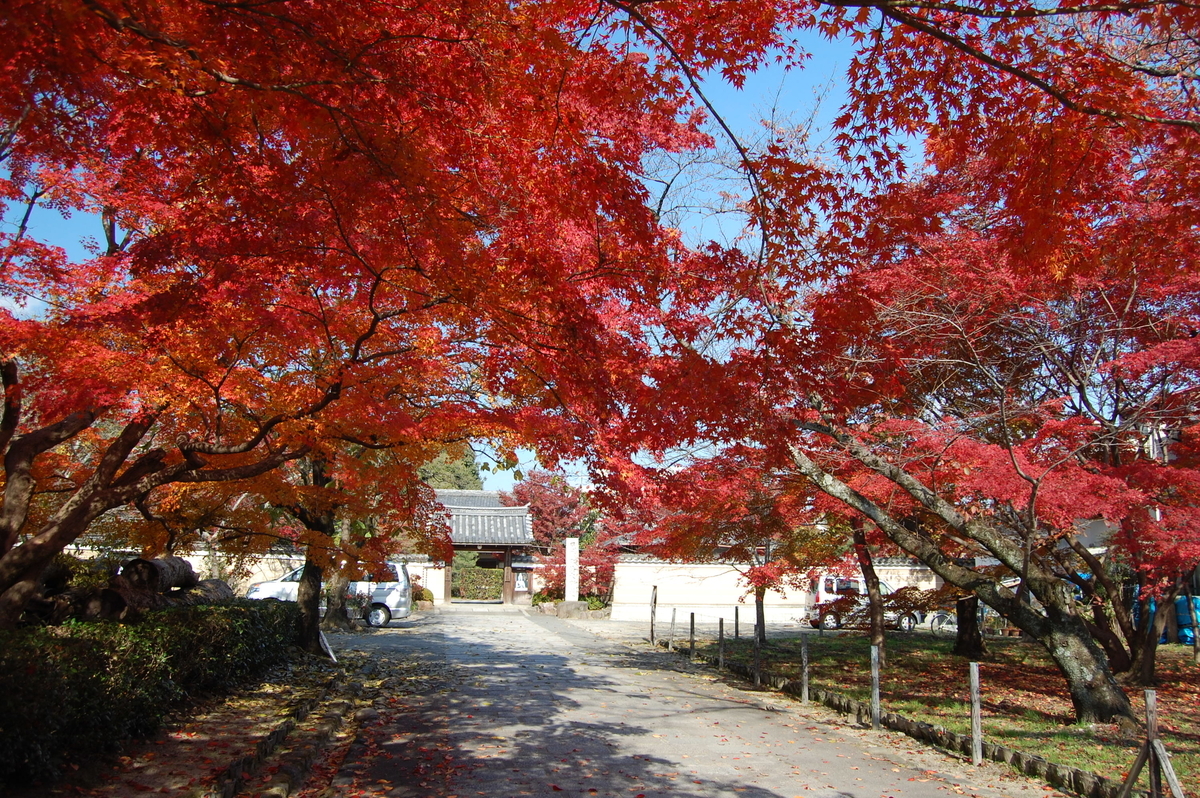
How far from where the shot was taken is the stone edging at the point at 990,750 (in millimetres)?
6216

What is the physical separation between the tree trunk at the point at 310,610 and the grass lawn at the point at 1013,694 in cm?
870

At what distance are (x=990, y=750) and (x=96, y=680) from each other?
26.0ft

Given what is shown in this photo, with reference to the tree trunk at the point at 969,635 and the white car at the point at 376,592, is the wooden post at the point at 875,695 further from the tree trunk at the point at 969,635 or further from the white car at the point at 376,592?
the white car at the point at 376,592

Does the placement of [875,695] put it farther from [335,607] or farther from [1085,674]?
[335,607]

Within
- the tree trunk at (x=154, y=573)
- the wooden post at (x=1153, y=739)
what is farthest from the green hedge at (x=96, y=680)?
the wooden post at (x=1153, y=739)

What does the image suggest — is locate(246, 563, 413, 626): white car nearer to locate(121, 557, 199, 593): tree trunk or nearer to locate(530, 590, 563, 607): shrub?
locate(530, 590, 563, 607): shrub

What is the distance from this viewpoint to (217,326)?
24.7 ft

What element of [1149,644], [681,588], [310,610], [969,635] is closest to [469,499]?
[681,588]

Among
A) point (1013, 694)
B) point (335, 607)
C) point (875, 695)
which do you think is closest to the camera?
point (875, 695)

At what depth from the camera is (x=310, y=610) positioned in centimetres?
1472

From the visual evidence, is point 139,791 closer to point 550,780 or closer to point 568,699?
point 550,780

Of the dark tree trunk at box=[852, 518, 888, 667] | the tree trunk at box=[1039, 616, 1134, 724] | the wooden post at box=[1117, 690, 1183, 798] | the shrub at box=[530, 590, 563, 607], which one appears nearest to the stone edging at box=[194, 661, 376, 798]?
the wooden post at box=[1117, 690, 1183, 798]

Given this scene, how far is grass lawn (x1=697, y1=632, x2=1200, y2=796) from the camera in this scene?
774cm

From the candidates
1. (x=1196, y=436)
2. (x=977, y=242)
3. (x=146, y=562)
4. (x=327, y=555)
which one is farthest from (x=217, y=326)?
(x=1196, y=436)
